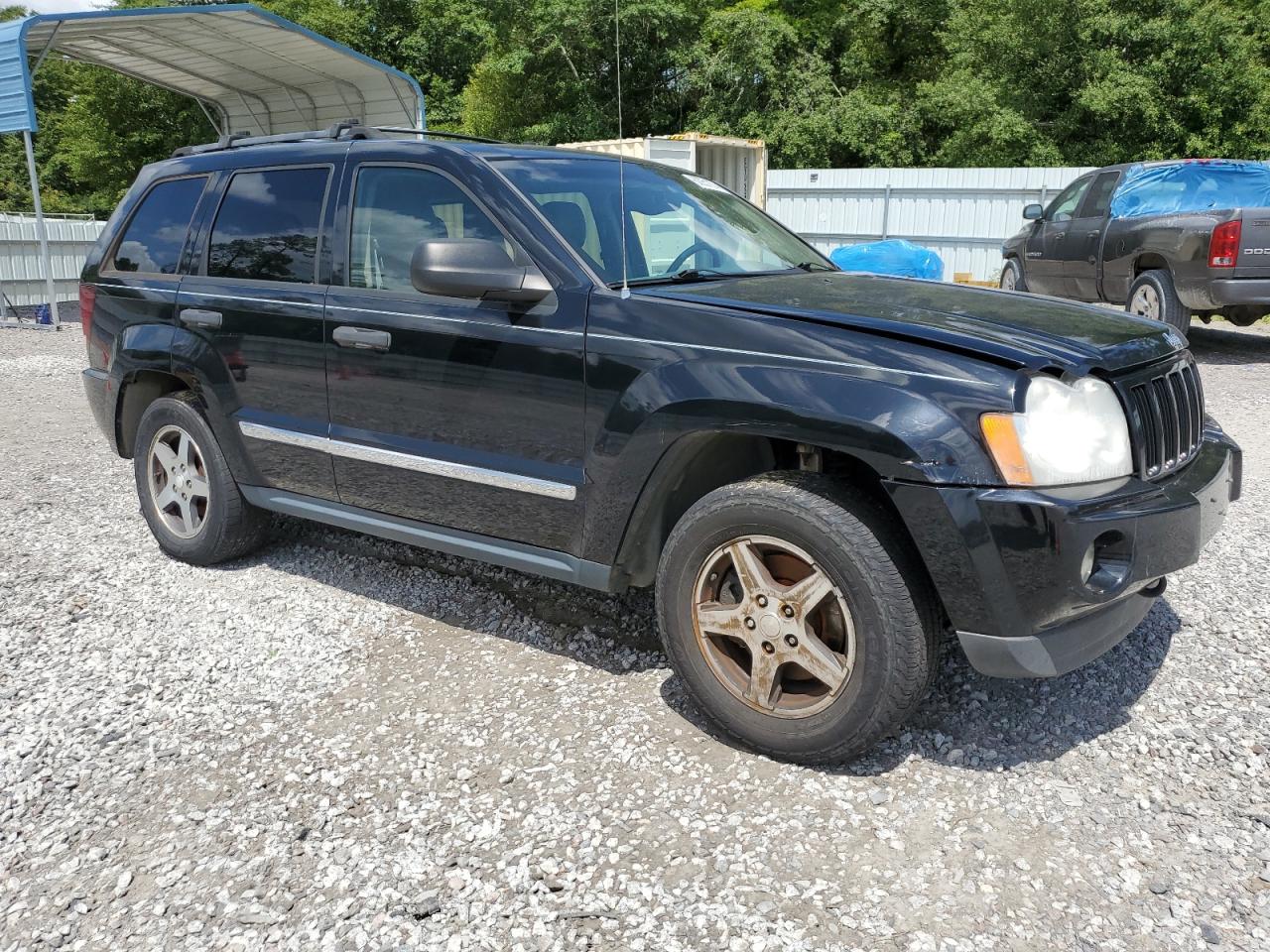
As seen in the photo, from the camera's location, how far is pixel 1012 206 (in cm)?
1723

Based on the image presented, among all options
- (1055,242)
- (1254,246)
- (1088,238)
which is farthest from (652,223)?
(1055,242)

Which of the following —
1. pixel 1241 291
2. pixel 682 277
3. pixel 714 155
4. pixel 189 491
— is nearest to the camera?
pixel 682 277

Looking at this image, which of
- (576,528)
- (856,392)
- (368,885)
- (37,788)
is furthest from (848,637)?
(37,788)

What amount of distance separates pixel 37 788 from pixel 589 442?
6.44 ft

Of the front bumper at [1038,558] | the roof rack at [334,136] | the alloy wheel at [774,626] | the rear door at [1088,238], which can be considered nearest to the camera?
the front bumper at [1038,558]

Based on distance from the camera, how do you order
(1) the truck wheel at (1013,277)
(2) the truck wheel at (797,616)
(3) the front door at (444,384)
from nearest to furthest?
1. (2) the truck wheel at (797,616)
2. (3) the front door at (444,384)
3. (1) the truck wheel at (1013,277)

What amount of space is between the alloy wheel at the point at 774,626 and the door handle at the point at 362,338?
1.55 meters

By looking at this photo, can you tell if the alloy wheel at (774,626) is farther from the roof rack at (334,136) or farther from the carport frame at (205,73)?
the carport frame at (205,73)

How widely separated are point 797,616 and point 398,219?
217 centimetres

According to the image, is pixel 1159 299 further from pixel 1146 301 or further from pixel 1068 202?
pixel 1068 202

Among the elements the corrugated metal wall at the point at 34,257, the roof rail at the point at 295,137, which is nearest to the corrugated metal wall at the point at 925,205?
the corrugated metal wall at the point at 34,257

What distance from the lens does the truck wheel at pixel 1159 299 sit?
384 inches

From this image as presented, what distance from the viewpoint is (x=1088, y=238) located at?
11.0 meters

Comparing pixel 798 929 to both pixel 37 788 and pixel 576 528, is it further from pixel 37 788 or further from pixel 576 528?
pixel 37 788
